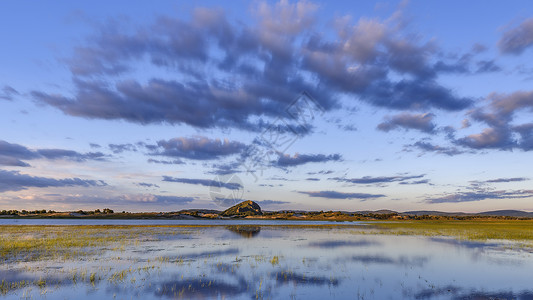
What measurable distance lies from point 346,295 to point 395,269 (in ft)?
30.6

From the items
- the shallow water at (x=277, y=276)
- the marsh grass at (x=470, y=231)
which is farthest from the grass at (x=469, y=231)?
the shallow water at (x=277, y=276)

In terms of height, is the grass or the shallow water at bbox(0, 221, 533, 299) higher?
the shallow water at bbox(0, 221, 533, 299)

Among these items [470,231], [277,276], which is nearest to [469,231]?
[470,231]

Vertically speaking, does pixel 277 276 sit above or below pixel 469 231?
above

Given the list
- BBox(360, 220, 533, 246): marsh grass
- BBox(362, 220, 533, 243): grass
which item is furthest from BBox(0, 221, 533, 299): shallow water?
BBox(362, 220, 533, 243): grass

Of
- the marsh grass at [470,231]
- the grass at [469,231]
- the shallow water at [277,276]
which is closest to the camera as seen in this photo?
the shallow water at [277,276]

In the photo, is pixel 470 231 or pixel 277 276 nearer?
pixel 277 276

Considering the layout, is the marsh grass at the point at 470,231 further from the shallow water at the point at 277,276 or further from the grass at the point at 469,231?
the shallow water at the point at 277,276

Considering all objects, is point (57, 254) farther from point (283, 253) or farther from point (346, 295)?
point (346, 295)

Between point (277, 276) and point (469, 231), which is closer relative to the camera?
point (277, 276)

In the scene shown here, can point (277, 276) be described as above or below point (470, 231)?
above

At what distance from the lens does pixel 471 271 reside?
24172 mm

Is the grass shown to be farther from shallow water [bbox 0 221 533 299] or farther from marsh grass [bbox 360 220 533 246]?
shallow water [bbox 0 221 533 299]

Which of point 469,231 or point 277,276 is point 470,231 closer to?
point 469,231
